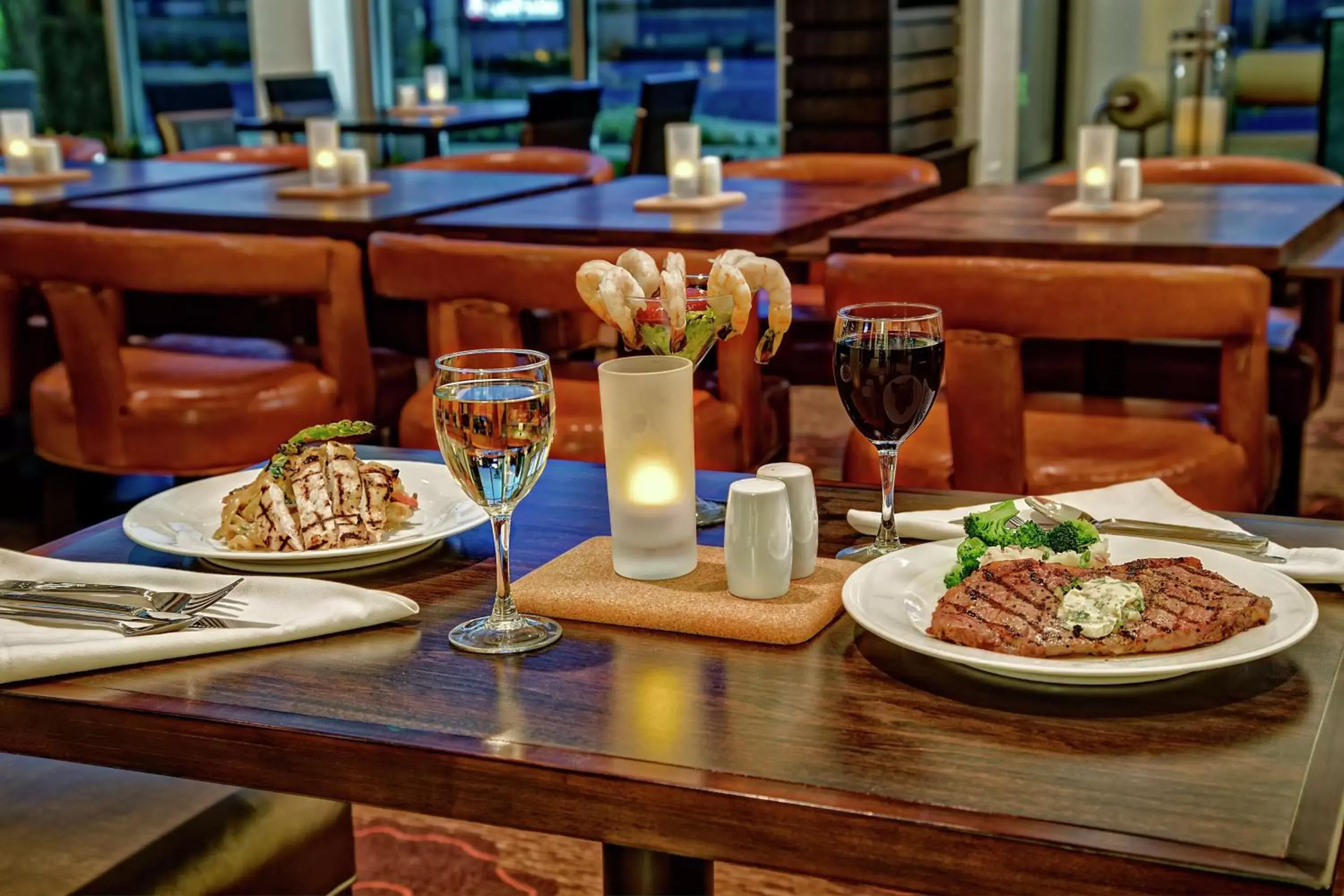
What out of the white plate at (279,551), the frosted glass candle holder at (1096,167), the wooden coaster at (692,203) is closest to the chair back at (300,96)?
the wooden coaster at (692,203)

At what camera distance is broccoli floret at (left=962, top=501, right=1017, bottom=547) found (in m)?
1.10

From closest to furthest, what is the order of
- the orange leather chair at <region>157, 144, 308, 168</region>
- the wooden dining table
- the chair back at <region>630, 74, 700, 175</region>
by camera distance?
the wooden dining table < the orange leather chair at <region>157, 144, 308, 168</region> < the chair back at <region>630, 74, 700, 175</region>

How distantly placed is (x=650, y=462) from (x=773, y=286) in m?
0.22

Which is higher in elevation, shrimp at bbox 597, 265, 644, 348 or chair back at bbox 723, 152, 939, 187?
shrimp at bbox 597, 265, 644, 348

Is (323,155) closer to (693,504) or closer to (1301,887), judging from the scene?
(693,504)

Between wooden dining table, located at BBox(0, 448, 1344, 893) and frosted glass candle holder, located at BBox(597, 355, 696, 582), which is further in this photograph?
frosted glass candle holder, located at BBox(597, 355, 696, 582)

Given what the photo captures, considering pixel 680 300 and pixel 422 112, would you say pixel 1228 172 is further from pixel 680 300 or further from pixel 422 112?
pixel 422 112

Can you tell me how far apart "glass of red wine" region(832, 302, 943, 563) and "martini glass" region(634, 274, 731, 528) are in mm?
107

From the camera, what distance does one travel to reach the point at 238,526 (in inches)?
51.0

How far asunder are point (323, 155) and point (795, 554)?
2.91m

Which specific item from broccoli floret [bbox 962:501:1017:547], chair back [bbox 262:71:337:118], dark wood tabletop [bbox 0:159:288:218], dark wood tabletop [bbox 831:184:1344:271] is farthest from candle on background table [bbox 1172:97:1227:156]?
broccoli floret [bbox 962:501:1017:547]

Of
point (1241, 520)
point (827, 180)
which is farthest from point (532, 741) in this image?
point (827, 180)

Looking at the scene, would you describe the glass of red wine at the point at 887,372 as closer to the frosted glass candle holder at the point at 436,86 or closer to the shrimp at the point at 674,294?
the shrimp at the point at 674,294

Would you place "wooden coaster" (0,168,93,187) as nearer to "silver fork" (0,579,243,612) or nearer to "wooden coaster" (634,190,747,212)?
"wooden coaster" (634,190,747,212)
